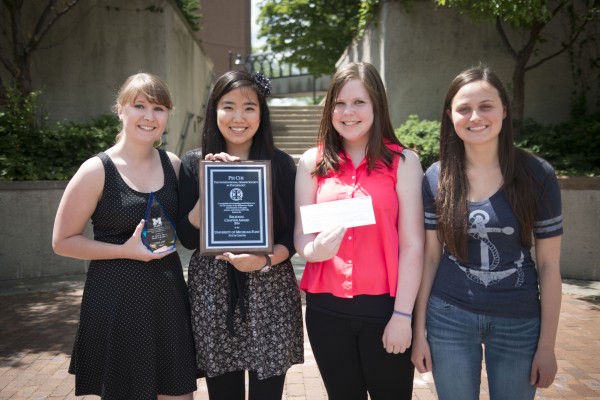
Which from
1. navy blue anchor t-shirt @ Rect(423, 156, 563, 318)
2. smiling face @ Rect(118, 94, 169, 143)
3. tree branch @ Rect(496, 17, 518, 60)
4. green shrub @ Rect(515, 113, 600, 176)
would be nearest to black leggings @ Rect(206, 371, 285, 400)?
navy blue anchor t-shirt @ Rect(423, 156, 563, 318)

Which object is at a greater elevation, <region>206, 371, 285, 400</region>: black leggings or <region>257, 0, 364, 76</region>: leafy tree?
<region>257, 0, 364, 76</region>: leafy tree

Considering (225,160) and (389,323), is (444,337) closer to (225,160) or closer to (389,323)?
(389,323)

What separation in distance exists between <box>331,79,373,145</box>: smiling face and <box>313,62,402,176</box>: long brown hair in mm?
25

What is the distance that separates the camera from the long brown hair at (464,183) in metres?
2.43

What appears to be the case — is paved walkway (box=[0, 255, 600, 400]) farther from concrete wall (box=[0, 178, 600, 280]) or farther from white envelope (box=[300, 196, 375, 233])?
white envelope (box=[300, 196, 375, 233])

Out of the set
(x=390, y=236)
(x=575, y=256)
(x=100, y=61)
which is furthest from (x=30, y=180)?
(x=575, y=256)

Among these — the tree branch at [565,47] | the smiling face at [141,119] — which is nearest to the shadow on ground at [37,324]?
the smiling face at [141,119]

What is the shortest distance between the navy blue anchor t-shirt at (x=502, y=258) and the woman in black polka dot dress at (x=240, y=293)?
34.1 inches

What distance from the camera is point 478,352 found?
2.52 meters

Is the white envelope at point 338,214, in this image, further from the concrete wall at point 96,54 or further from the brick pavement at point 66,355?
the concrete wall at point 96,54

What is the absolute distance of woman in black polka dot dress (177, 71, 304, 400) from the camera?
2760 mm

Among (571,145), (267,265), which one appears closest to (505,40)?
(571,145)

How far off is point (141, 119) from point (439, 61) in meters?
8.89

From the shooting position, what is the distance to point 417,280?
255cm
